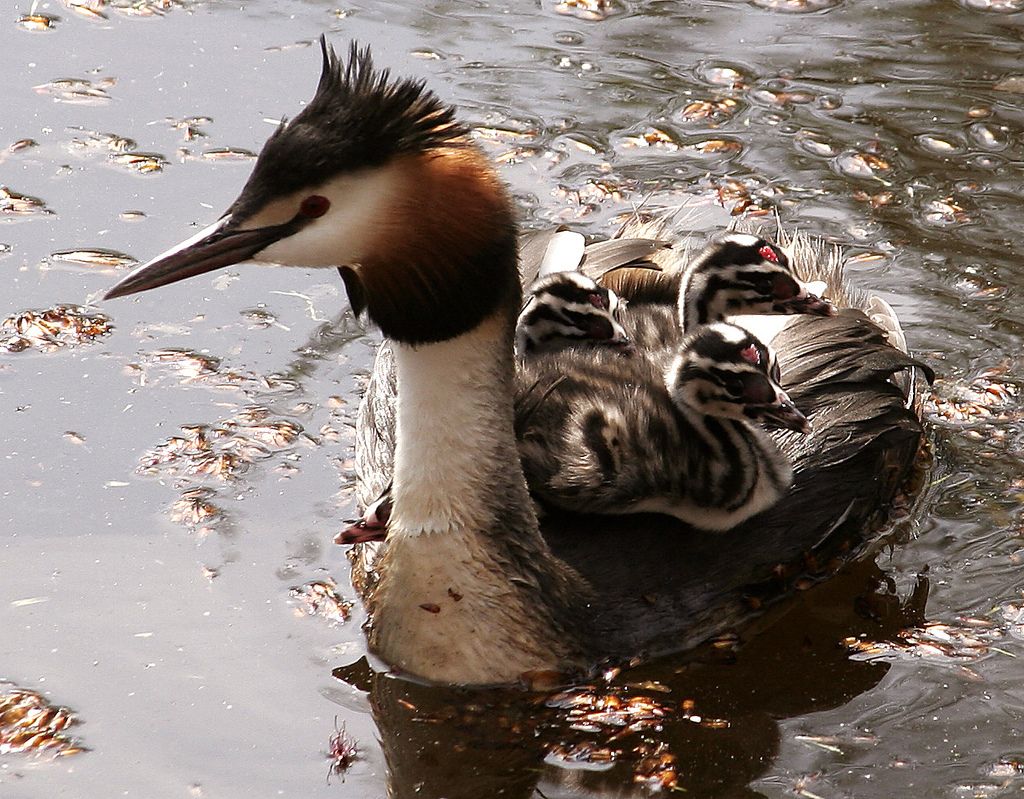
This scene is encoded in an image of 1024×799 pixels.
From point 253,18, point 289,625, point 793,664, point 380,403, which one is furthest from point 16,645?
point 253,18

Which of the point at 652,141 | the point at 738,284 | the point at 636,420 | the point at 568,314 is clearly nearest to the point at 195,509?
the point at 568,314

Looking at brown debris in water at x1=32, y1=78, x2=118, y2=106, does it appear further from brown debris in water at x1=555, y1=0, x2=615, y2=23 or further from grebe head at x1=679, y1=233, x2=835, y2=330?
grebe head at x1=679, y1=233, x2=835, y2=330

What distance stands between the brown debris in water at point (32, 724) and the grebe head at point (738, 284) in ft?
7.95

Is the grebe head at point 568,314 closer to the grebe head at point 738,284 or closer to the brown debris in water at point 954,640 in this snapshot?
the grebe head at point 738,284

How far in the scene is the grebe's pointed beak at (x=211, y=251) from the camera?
457 centimetres

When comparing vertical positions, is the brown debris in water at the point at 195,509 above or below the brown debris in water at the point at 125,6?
below

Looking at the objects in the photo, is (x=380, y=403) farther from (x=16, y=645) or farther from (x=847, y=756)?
(x=847, y=756)

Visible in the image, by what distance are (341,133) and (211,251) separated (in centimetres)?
47

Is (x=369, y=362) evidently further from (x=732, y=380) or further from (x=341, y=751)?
(x=341, y=751)

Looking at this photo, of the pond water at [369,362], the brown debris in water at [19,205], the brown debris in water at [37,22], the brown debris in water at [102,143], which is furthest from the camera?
the brown debris in water at [37,22]

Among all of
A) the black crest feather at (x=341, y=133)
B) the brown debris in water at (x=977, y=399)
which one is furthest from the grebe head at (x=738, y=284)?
the black crest feather at (x=341, y=133)

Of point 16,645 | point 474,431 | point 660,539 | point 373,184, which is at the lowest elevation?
point 16,645

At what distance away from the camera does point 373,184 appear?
460cm

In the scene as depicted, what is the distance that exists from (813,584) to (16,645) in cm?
252
